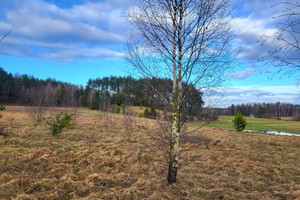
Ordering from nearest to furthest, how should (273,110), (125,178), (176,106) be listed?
(176,106)
(125,178)
(273,110)

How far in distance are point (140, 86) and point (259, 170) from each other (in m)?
5.33

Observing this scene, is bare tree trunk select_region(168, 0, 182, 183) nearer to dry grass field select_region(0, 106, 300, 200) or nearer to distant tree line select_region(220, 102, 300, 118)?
dry grass field select_region(0, 106, 300, 200)

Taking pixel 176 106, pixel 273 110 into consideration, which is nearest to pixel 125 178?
pixel 176 106

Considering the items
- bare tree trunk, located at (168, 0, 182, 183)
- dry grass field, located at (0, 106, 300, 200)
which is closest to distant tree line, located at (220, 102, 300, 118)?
dry grass field, located at (0, 106, 300, 200)

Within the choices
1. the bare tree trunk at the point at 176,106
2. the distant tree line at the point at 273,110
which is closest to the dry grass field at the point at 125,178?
the bare tree trunk at the point at 176,106

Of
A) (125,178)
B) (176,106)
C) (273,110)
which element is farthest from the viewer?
(273,110)

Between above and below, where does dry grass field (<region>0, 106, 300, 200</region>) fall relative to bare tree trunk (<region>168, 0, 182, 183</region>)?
below

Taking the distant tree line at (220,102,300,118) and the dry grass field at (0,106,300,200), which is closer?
the dry grass field at (0,106,300,200)

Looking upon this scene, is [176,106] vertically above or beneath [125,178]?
above

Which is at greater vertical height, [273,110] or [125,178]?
[273,110]

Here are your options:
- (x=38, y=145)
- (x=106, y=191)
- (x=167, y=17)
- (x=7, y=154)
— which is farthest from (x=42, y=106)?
(x=167, y=17)

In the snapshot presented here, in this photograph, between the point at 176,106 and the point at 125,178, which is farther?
the point at 125,178

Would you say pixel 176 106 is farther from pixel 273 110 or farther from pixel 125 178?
pixel 273 110

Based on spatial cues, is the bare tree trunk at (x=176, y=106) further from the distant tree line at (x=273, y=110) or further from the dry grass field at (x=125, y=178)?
the distant tree line at (x=273, y=110)
